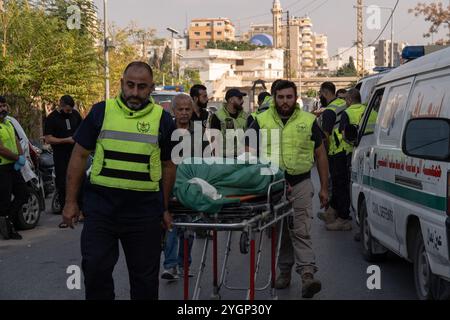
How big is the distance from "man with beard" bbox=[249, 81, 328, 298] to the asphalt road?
1.52ft

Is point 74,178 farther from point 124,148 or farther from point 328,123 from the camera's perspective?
point 328,123

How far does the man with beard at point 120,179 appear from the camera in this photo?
491 cm

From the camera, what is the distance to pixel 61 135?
11.4 metres

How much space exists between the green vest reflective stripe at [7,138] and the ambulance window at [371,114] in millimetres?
4441

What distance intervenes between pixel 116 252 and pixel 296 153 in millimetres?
2331

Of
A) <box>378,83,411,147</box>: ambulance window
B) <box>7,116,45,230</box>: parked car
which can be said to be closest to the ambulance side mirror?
<box>378,83,411,147</box>: ambulance window

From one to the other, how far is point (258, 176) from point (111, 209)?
1.20m

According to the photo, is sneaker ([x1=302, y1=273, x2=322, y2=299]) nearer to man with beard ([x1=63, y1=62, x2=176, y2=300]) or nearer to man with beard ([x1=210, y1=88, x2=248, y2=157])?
man with beard ([x1=63, y1=62, x2=176, y2=300])

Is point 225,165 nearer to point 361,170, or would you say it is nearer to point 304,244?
point 304,244

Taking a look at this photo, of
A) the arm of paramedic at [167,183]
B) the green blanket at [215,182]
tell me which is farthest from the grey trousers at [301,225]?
the arm of paramedic at [167,183]

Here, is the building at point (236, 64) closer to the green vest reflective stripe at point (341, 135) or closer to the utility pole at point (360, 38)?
the utility pole at point (360, 38)

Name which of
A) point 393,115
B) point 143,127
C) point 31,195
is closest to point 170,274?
point 393,115

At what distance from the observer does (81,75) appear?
71.2 ft

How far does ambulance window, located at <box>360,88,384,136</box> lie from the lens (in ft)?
27.6
